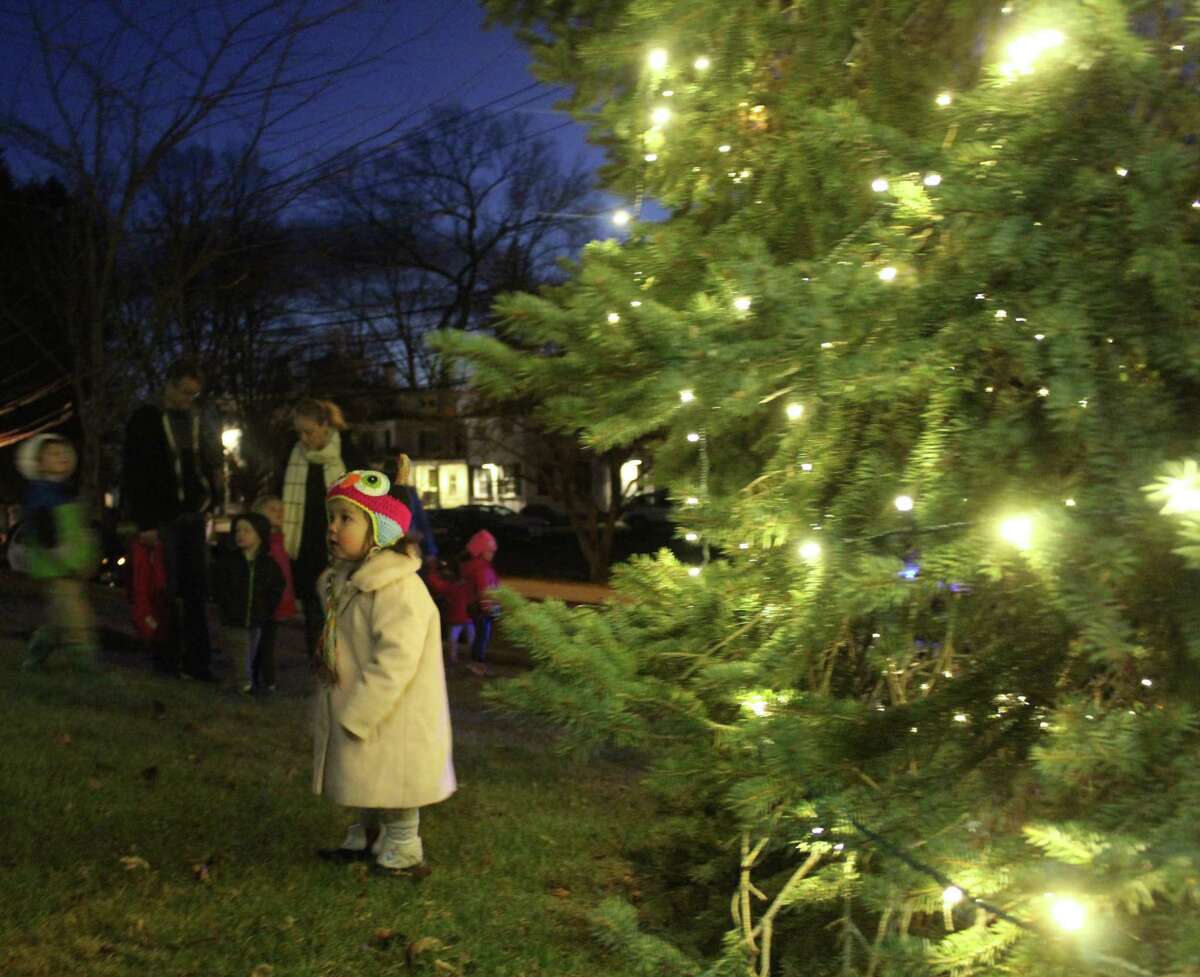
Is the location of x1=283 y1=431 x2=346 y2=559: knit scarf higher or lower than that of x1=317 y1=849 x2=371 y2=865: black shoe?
higher

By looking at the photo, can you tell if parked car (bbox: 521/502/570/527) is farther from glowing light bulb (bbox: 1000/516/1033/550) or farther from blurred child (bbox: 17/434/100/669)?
glowing light bulb (bbox: 1000/516/1033/550)

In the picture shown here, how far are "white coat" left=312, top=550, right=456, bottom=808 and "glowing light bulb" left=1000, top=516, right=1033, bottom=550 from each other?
8.71 ft

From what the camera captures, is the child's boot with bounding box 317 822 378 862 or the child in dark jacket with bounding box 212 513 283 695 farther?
the child in dark jacket with bounding box 212 513 283 695

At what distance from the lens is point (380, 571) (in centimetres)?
457

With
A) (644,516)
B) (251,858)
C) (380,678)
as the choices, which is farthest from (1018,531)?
(644,516)

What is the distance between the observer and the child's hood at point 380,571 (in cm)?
455

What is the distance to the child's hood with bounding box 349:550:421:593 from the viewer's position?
14.9ft

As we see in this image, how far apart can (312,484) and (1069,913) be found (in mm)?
5280

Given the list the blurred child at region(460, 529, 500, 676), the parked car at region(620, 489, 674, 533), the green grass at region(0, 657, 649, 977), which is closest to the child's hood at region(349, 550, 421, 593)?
the green grass at region(0, 657, 649, 977)

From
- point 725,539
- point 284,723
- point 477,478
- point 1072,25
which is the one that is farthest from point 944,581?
point 477,478

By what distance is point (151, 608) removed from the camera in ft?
33.5

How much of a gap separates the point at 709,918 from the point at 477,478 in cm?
6363

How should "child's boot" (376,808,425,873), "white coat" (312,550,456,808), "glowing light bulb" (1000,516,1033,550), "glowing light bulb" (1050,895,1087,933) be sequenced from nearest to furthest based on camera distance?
"glowing light bulb" (1050,895,1087,933) < "glowing light bulb" (1000,516,1033,550) < "white coat" (312,550,456,808) < "child's boot" (376,808,425,873)

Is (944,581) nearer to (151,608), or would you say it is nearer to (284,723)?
(284,723)
